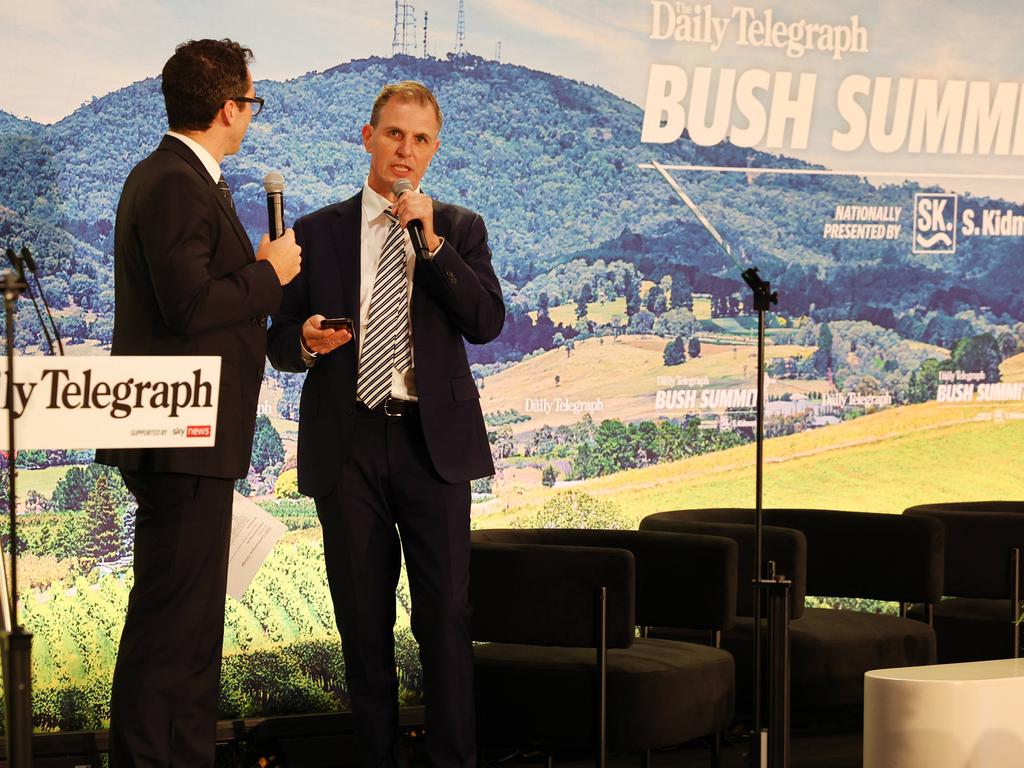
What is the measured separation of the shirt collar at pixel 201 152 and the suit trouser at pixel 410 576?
71cm

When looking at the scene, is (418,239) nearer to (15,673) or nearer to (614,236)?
(15,673)

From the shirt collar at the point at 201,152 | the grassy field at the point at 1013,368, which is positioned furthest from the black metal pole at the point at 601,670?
the grassy field at the point at 1013,368

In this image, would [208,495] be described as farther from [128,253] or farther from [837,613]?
[837,613]

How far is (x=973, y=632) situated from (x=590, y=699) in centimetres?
172

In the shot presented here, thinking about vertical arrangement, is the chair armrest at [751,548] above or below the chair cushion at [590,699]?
above

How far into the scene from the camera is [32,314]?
4133 mm

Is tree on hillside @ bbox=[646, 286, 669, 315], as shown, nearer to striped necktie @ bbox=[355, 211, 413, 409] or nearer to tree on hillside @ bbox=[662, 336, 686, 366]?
tree on hillside @ bbox=[662, 336, 686, 366]

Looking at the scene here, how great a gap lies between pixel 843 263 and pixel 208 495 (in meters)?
3.13

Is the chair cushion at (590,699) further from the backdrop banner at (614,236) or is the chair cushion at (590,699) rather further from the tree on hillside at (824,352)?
the tree on hillside at (824,352)

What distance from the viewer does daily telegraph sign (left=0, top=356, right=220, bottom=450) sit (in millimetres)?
2150

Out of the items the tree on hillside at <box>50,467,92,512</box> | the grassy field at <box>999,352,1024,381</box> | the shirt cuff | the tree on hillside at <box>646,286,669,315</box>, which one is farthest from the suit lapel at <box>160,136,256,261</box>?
the grassy field at <box>999,352,1024,381</box>

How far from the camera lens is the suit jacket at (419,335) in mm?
3193

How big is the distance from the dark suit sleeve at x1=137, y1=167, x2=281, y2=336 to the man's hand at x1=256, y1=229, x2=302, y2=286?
0.08 m

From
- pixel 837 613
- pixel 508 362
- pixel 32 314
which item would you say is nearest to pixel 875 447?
pixel 837 613
